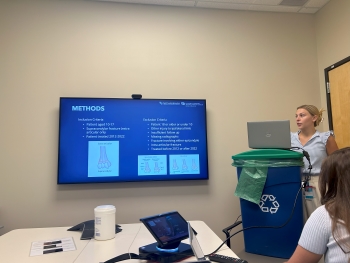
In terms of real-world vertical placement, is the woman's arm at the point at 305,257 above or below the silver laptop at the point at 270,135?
below

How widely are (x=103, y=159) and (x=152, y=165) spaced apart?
462mm

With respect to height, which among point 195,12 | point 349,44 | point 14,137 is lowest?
A: point 14,137

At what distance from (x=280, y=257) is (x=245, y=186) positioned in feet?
1.75

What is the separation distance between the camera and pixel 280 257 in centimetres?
182

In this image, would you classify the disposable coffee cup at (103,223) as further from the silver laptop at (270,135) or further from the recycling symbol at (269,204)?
the silver laptop at (270,135)

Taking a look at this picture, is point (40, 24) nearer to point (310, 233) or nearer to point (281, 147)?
point (281, 147)

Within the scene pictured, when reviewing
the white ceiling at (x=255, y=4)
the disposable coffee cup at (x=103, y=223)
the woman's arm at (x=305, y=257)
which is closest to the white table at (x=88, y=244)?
the disposable coffee cup at (x=103, y=223)

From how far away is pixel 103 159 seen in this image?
242cm

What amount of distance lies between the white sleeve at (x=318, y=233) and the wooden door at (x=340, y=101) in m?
1.80

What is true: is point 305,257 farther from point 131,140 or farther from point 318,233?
point 131,140

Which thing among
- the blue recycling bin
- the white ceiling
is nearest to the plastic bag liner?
the blue recycling bin

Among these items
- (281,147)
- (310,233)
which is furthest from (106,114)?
(310,233)

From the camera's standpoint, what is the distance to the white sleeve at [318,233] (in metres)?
1.05

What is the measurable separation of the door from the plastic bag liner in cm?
104
